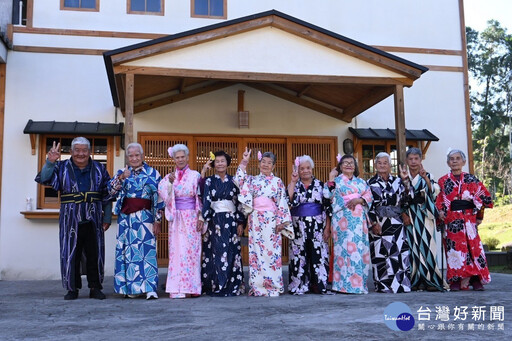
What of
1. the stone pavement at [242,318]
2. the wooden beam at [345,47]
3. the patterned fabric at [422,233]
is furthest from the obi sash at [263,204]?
the wooden beam at [345,47]

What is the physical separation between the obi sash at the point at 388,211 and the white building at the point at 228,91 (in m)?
1.26

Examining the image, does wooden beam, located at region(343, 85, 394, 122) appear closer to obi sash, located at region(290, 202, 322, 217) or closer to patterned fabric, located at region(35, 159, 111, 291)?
obi sash, located at region(290, 202, 322, 217)

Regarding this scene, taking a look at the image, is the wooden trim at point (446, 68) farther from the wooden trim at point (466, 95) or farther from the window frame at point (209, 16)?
the window frame at point (209, 16)

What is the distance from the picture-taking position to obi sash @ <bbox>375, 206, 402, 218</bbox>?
557cm

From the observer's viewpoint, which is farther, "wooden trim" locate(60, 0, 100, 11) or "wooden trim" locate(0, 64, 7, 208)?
"wooden trim" locate(60, 0, 100, 11)

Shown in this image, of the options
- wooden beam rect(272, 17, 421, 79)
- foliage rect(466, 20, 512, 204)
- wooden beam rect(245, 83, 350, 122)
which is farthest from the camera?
foliage rect(466, 20, 512, 204)

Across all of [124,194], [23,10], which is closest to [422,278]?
[124,194]

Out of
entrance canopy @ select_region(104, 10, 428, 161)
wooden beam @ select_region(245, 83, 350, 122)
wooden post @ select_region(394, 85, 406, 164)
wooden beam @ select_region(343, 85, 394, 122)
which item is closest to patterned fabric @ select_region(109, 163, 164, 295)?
entrance canopy @ select_region(104, 10, 428, 161)

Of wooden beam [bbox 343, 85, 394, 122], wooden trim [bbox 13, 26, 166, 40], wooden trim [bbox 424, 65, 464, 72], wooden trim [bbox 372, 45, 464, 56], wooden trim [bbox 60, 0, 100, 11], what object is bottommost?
wooden beam [bbox 343, 85, 394, 122]

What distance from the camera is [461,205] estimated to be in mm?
5676

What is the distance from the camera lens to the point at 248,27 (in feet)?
20.6

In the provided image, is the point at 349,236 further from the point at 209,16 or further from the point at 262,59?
the point at 209,16

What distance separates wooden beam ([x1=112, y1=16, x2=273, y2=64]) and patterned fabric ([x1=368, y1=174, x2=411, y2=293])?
8.11ft

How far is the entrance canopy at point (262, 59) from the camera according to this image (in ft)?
19.6
